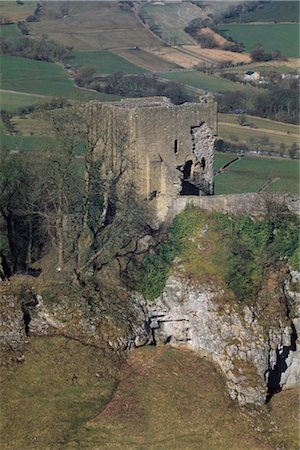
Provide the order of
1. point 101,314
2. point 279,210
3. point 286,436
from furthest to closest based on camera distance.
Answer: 1. point 279,210
2. point 101,314
3. point 286,436

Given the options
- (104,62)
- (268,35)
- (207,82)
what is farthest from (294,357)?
(268,35)

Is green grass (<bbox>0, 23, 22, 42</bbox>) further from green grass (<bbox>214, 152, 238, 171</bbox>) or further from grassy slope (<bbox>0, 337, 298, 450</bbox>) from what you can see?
grassy slope (<bbox>0, 337, 298, 450</bbox>)

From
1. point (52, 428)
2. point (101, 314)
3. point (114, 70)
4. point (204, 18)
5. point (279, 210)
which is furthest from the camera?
point (204, 18)

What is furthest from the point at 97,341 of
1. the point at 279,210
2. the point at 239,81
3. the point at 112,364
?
the point at 239,81

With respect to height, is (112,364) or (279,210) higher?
(279,210)

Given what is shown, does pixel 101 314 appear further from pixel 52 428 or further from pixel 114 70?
pixel 114 70

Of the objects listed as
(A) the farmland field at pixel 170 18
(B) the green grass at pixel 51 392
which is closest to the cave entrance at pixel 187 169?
(B) the green grass at pixel 51 392

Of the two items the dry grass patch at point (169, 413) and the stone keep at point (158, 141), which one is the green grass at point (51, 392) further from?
the stone keep at point (158, 141)

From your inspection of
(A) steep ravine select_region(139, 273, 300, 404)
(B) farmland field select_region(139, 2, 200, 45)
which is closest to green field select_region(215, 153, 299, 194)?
(A) steep ravine select_region(139, 273, 300, 404)
